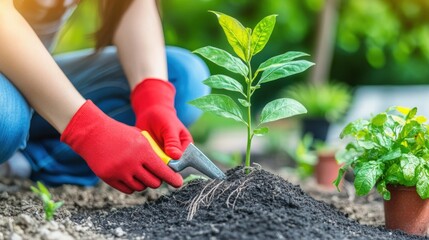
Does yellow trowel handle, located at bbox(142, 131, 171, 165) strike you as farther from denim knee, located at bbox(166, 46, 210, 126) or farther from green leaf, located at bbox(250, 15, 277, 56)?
denim knee, located at bbox(166, 46, 210, 126)

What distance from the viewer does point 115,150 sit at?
1896mm

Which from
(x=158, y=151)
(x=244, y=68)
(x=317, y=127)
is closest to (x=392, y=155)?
(x=244, y=68)

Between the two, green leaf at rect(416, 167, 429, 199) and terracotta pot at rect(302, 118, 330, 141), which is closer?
green leaf at rect(416, 167, 429, 199)

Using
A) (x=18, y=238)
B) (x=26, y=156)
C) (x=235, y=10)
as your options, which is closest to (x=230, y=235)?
(x=18, y=238)

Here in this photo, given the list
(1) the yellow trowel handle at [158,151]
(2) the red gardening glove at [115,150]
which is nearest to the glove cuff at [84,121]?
(2) the red gardening glove at [115,150]

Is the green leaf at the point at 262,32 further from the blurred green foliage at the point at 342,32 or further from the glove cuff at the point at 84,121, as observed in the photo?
the blurred green foliage at the point at 342,32

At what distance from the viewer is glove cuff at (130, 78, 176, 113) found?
7.39 feet

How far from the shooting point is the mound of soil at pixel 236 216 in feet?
5.20

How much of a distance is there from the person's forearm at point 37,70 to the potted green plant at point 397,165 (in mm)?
825

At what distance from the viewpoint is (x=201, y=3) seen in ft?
24.3

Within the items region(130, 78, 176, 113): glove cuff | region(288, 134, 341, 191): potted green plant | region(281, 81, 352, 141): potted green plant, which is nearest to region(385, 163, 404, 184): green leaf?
region(130, 78, 176, 113): glove cuff

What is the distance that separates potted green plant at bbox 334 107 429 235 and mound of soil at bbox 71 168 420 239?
8 cm

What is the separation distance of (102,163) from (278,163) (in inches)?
98.8

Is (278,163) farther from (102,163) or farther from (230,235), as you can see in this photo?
(230,235)
